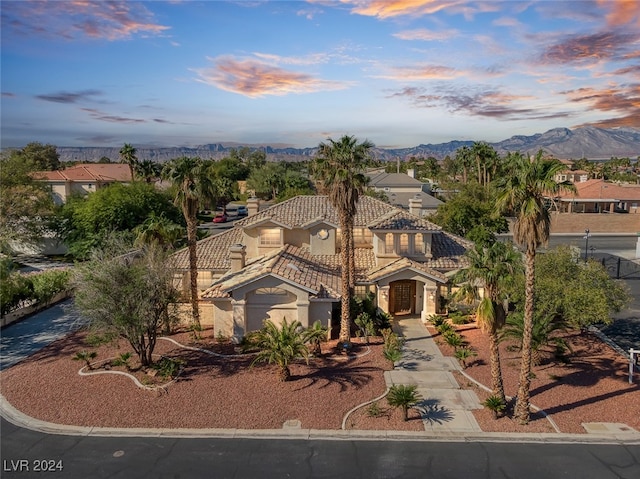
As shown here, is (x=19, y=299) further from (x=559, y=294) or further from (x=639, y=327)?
(x=639, y=327)

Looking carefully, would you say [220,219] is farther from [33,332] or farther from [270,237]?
[33,332]

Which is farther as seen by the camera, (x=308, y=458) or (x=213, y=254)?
(x=213, y=254)

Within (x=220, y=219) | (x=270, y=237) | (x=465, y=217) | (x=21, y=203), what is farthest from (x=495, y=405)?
(x=220, y=219)

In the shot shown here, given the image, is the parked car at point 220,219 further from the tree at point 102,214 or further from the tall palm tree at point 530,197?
the tall palm tree at point 530,197

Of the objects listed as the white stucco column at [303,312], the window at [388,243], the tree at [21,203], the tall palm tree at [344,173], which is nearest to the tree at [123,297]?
the white stucco column at [303,312]

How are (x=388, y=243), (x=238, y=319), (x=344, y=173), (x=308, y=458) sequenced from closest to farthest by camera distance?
(x=308, y=458) < (x=344, y=173) < (x=238, y=319) < (x=388, y=243)

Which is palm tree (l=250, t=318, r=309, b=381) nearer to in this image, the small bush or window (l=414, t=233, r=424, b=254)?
the small bush
